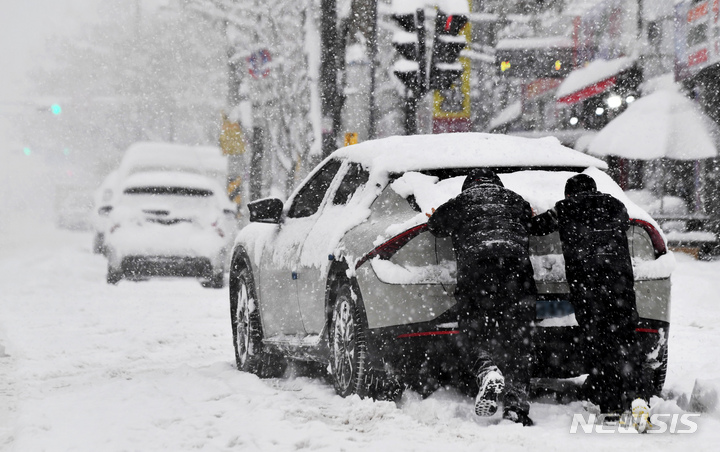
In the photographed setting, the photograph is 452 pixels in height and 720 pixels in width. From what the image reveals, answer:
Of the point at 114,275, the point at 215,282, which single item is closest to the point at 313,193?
the point at 215,282

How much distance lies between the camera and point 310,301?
6.59 m

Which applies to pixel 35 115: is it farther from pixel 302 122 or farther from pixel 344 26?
pixel 344 26

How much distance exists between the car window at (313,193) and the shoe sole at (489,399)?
102 inches

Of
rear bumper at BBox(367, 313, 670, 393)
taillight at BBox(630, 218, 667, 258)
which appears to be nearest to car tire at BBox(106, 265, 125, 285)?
rear bumper at BBox(367, 313, 670, 393)

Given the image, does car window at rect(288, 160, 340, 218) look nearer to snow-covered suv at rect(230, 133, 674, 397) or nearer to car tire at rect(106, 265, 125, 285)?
snow-covered suv at rect(230, 133, 674, 397)

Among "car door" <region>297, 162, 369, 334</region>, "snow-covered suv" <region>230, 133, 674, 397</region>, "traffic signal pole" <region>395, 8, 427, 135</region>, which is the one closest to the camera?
"snow-covered suv" <region>230, 133, 674, 397</region>

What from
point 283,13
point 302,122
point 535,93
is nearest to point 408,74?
point 302,122

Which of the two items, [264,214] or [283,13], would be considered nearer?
[264,214]

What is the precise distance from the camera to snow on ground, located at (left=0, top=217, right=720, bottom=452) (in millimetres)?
4805

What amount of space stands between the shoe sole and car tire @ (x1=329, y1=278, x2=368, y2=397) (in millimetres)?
881

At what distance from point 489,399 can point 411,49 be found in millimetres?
8033

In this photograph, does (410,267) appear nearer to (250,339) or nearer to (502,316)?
(502,316)

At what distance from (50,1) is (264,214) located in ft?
264

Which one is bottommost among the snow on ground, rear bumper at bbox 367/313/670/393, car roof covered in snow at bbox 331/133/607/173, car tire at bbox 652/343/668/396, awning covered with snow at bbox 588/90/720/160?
the snow on ground
